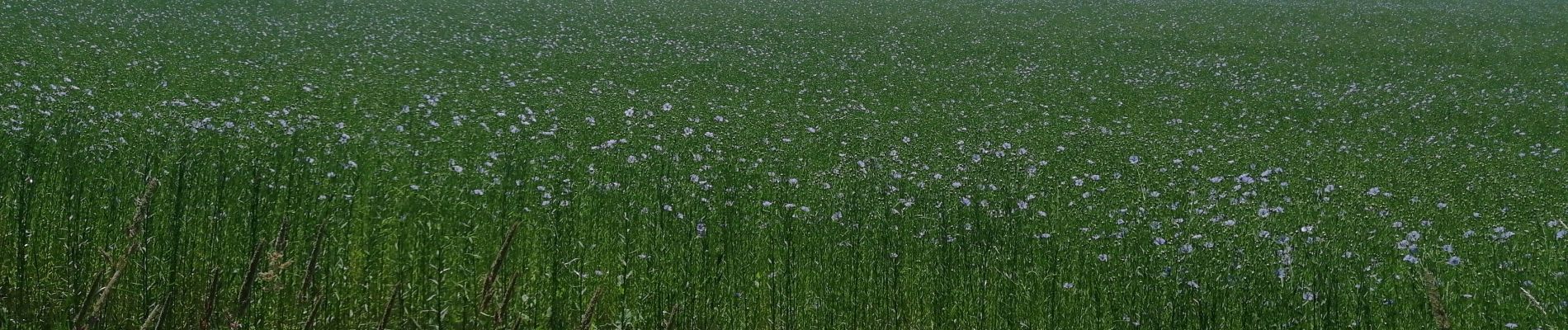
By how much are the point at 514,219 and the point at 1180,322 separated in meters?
3.06

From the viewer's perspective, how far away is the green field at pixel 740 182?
13.4 feet

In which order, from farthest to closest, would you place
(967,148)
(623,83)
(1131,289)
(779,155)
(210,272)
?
(623,83), (967,148), (779,155), (1131,289), (210,272)

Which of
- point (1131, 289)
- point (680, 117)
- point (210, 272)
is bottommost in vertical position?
point (680, 117)

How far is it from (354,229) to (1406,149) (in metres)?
10.2

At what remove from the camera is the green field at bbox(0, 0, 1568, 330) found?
13.4ft

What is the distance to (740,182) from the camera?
22.7ft

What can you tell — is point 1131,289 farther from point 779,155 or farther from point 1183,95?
point 1183,95

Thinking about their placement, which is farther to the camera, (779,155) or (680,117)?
(680,117)

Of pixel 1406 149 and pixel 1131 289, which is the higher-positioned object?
pixel 1131 289

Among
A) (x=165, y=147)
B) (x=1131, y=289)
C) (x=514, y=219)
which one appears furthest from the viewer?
(x=165, y=147)

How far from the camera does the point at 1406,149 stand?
11.1 metres

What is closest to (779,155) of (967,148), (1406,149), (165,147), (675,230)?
(967,148)

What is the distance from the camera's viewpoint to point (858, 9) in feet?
85.9

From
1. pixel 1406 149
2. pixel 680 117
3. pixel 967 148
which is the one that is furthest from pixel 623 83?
pixel 1406 149
